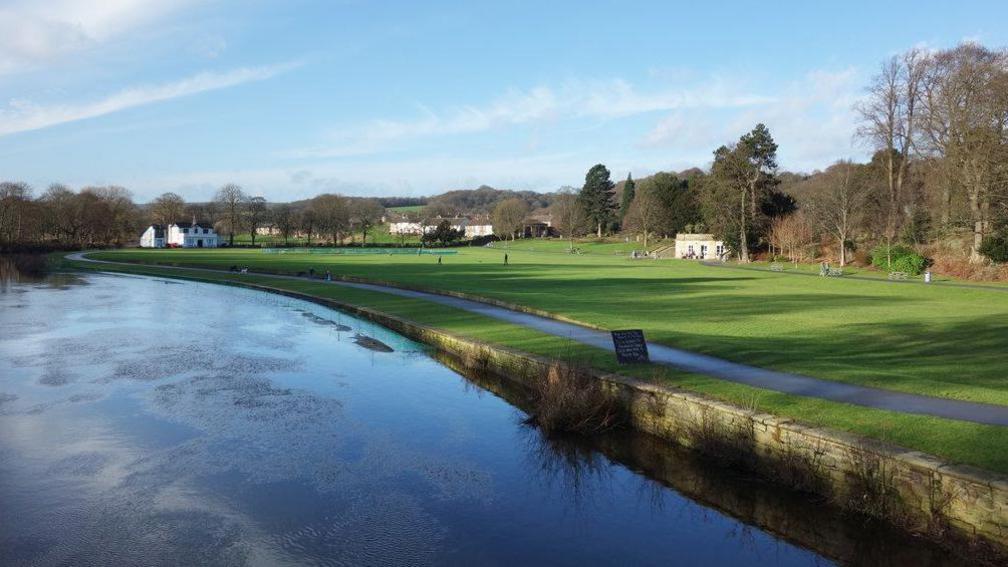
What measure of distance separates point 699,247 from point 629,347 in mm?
70483

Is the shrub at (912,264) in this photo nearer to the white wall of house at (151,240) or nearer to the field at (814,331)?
the field at (814,331)

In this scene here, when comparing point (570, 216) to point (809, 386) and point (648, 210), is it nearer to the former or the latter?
point (648, 210)

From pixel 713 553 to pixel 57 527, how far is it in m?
7.88

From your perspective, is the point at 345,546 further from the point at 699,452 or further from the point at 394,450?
the point at 699,452

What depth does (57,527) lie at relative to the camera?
8164 mm

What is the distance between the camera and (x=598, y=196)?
123 meters

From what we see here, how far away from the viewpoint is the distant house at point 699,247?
7861 centimetres

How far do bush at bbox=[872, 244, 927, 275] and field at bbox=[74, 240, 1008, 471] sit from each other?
8565 millimetres

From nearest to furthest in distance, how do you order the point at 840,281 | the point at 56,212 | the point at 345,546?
the point at 345,546, the point at 840,281, the point at 56,212

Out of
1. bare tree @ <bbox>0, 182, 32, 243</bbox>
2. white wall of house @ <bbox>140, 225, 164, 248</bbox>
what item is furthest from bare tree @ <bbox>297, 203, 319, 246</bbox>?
bare tree @ <bbox>0, 182, 32, 243</bbox>

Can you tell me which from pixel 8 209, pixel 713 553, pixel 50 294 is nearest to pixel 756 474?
pixel 713 553

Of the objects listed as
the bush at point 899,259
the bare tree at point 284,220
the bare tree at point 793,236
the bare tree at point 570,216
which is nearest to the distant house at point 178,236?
the bare tree at point 284,220

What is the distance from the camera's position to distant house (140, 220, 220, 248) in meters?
122

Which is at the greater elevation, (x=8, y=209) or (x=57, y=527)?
(x=8, y=209)
